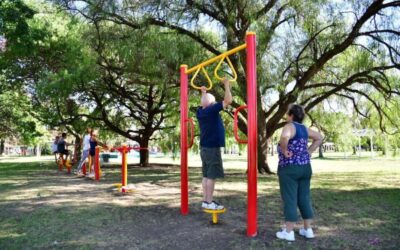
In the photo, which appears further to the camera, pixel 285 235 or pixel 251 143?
pixel 251 143

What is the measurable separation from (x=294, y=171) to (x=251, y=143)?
25.1 inches

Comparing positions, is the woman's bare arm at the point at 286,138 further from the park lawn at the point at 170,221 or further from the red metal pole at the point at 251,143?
the park lawn at the point at 170,221

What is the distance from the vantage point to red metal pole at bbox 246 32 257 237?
15.6ft

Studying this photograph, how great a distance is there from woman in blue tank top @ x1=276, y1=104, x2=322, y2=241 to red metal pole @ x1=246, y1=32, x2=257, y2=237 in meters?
0.33

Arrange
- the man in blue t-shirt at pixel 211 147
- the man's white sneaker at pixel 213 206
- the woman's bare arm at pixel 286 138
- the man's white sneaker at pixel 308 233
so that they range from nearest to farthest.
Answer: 1. the woman's bare arm at pixel 286 138
2. the man's white sneaker at pixel 308 233
3. the man's white sneaker at pixel 213 206
4. the man in blue t-shirt at pixel 211 147

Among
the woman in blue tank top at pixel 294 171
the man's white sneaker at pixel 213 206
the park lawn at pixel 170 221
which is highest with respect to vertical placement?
the woman in blue tank top at pixel 294 171

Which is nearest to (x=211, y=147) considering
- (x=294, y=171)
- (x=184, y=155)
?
(x=184, y=155)

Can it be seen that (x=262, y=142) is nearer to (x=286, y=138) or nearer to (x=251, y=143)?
(x=251, y=143)

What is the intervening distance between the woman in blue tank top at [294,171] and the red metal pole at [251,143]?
1.07 ft

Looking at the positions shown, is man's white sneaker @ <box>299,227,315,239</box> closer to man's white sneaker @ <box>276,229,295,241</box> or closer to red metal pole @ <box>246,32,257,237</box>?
man's white sneaker @ <box>276,229,295,241</box>

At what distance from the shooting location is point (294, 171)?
4.52m

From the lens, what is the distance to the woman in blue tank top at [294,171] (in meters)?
4.51

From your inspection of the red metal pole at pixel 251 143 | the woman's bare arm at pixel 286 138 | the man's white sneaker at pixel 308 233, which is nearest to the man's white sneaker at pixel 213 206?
the red metal pole at pixel 251 143

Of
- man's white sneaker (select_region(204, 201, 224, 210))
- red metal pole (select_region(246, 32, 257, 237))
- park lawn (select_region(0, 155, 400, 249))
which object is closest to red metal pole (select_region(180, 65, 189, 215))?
park lawn (select_region(0, 155, 400, 249))
